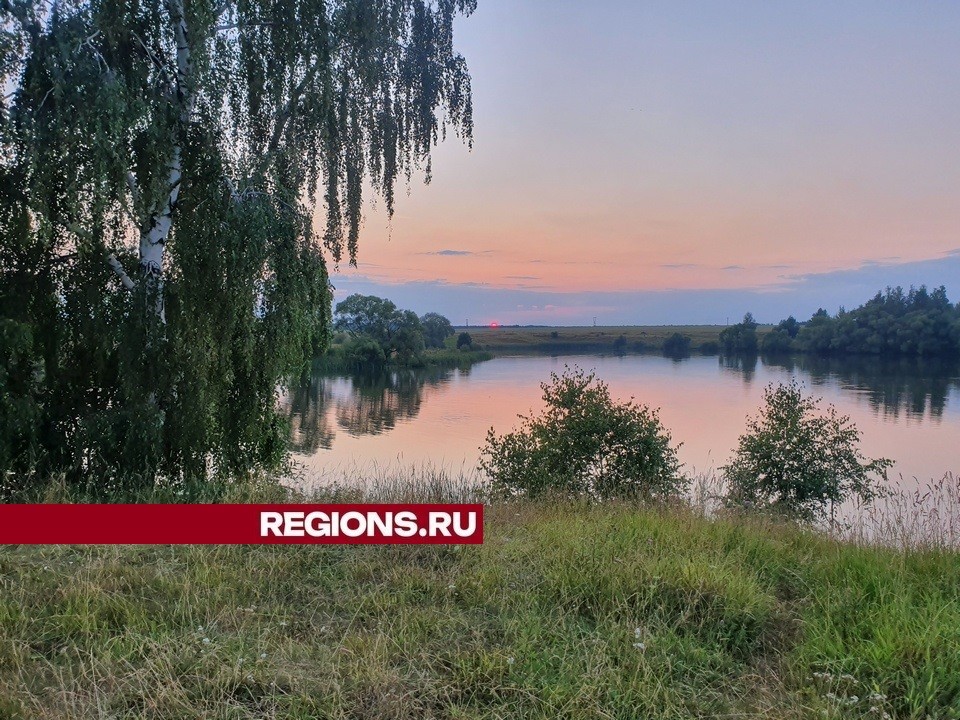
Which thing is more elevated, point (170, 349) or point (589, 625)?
point (170, 349)

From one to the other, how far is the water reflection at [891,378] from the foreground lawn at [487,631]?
38003 mm

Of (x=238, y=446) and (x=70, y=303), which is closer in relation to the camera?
(x=70, y=303)

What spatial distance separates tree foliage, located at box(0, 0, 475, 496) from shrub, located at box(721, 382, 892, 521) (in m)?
9.24

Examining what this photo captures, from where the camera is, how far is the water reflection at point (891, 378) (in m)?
38.5


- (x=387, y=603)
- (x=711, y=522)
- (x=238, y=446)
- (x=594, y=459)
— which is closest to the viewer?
(x=387, y=603)

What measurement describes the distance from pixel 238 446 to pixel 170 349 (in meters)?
1.65

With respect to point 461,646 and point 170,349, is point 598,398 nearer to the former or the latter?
point 170,349

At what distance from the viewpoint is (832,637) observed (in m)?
2.91

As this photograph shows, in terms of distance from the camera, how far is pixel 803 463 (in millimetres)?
12133

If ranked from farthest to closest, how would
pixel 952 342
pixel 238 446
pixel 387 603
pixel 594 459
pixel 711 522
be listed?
1. pixel 952 342
2. pixel 594 459
3. pixel 238 446
4. pixel 711 522
5. pixel 387 603

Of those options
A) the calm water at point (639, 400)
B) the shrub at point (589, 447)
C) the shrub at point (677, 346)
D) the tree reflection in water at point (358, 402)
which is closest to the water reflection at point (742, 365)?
the calm water at point (639, 400)

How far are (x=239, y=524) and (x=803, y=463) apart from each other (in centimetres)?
1113

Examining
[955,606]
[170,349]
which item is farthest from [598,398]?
[955,606]

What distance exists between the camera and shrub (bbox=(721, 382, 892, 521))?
39.2 feet
